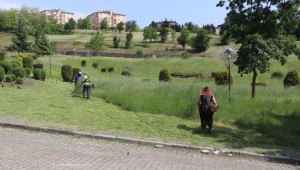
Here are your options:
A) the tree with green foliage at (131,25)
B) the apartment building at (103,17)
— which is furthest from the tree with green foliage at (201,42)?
the apartment building at (103,17)

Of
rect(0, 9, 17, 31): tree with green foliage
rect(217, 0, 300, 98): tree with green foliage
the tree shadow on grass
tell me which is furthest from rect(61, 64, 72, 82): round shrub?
rect(0, 9, 17, 31): tree with green foliage

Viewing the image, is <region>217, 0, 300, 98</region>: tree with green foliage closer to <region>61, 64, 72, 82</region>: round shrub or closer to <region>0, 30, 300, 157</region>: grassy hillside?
<region>0, 30, 300, 157</region>: grassy hillside

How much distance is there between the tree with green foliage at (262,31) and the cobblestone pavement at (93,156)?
9267mm

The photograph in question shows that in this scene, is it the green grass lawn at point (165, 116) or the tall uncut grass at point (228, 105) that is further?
the tall uncut grass at point (228, 105)

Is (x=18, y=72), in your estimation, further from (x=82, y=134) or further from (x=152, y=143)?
(x=152, y=143)

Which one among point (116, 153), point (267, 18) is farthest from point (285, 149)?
point (267, 18)

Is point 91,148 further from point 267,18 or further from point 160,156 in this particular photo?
point 267,18

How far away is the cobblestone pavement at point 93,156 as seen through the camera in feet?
20.0

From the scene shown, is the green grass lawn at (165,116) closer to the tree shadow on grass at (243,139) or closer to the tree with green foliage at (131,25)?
the tree shadow on grass at (243,139)

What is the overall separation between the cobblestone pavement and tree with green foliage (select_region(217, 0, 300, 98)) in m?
9.27

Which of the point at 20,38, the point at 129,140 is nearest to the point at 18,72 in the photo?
the point at 129,140

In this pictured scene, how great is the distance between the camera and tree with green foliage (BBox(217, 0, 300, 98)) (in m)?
15.9

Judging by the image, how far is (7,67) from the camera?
1952cm

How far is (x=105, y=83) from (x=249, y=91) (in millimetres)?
9547
